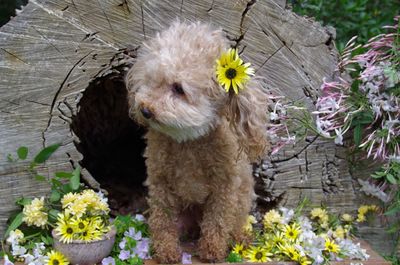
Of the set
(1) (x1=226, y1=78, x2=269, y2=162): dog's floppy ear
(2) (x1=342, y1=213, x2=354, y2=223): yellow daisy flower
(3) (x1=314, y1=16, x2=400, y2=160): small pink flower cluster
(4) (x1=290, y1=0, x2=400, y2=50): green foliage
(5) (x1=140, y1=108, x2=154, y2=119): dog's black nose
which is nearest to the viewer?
(5) (x1=140, y1=108, x2=154, y2=119): dog's black nose

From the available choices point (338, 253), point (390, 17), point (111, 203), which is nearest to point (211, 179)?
point (338, 253)

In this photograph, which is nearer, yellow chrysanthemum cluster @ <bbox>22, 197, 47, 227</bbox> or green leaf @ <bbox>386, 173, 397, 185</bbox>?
yellow chrysanthemum cluster @ <bbox>22, 197, 47, 227</bbox>

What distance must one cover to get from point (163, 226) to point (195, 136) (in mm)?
406

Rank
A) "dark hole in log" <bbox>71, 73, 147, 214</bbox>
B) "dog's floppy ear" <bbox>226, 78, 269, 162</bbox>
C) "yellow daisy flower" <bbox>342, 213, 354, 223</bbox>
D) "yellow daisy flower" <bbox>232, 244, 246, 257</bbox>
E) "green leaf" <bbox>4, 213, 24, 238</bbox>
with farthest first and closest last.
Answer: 1. "dark hole in log" <bbox>71, 73, 147, 214</bbox>
2. "yellow daisy flower" <bbox>342, 213, 354, 223</bbox>
3. "yellow daisy flower" <bbox>232, 244, 246, 257</bbox>
4. "green leaf" <bbox>4, 213, 24, 238</bbox>
5. "dog's floppy ear" <bbox>226, 78, 269, 162</bbox>

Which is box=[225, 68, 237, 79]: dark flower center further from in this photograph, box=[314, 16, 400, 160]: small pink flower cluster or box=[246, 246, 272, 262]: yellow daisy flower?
box=[246, 246, 272, 262]: yellow daisy flower

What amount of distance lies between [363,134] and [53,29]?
143cm

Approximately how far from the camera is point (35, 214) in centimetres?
247

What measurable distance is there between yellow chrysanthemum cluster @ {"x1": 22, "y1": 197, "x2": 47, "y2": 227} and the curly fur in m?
0.42

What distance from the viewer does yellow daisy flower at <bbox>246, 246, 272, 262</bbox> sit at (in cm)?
257

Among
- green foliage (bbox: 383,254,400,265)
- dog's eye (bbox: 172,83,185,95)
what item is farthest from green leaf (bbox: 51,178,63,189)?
green foliage (bbox: 383,254,400,265)

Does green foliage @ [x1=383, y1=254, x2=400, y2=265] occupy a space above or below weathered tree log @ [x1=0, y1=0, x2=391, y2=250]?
below

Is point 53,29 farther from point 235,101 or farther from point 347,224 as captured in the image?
point 347,224

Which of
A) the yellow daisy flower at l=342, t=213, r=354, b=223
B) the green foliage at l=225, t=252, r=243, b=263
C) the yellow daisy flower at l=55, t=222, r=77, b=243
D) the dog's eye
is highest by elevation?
the dog's eye

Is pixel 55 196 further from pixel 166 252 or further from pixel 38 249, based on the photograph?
pixel 166 252
